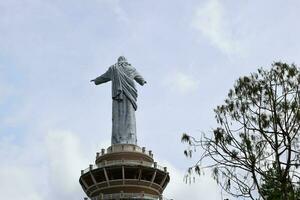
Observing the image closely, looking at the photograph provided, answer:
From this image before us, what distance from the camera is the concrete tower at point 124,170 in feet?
163

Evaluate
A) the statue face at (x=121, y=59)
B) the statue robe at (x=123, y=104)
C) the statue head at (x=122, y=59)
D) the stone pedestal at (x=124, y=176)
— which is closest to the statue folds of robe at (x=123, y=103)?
the statue robe at (x=123, y=104)

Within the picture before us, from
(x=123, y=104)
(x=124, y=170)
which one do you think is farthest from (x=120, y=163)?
(x=123, y=104)

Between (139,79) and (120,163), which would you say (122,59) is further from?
(120,163)

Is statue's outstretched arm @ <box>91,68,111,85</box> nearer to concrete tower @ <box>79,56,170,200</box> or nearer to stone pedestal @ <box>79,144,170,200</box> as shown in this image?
concrete tower @ <box>79,56,170,200</box>

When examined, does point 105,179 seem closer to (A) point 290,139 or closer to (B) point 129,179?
(B) point 129,179

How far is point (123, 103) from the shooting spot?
188 ft

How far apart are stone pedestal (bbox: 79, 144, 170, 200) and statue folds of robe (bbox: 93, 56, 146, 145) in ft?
9.22

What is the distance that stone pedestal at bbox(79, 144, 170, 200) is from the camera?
49594 mm

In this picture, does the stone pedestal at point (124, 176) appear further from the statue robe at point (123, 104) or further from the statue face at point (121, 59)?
the statue face at point (121, 59)

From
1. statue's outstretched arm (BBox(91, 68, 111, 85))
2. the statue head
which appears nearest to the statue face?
the statue head

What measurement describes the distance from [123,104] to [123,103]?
11 centimetres

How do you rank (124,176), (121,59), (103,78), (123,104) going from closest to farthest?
(124,176) → (123,104) → (103,78) → (121,59)

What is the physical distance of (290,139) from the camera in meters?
17.0

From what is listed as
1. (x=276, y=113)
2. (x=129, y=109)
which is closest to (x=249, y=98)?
(x=276, y=113)
